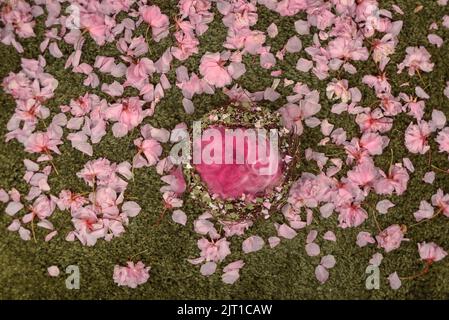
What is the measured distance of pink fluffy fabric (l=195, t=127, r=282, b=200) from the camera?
1.29 metres

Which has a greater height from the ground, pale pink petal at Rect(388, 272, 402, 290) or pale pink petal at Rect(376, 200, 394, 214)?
pale pink petal at Rect(376, 200, 394, 214)

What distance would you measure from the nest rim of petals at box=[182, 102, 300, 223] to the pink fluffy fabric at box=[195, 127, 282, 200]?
0.01m

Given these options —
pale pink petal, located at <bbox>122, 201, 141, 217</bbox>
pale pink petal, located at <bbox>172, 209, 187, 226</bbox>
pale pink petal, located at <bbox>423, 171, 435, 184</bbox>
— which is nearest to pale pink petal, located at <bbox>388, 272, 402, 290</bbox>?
pale pink petal, located at <bbox>423, 171, 435, 184</bbox>

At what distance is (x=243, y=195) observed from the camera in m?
1.30

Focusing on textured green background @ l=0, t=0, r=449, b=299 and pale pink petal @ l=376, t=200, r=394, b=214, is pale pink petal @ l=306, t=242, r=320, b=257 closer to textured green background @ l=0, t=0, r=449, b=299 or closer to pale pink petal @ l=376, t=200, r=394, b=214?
textured green background @ l=0, t=0, r=449, b=299

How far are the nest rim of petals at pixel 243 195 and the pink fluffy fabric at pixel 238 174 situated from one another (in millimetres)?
15

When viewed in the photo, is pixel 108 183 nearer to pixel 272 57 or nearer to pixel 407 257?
pixel 272 57

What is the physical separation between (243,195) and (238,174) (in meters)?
0.06

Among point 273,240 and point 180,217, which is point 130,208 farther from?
point 273,240

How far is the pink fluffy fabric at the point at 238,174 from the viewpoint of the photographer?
4.24ft

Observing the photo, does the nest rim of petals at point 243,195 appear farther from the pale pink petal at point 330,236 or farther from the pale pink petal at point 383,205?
the pale pink petal at point 383,205

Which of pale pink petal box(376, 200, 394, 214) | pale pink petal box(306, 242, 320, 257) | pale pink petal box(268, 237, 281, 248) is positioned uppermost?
pale pink petal box(376, 200, 394, 214)

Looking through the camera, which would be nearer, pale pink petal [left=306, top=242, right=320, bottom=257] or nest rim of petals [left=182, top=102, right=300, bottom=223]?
nest rim of petals [left=182, top=102, right=300, bottom=223]

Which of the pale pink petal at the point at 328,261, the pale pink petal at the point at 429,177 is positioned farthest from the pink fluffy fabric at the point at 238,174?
the pale pink petal at the point at 429,177
